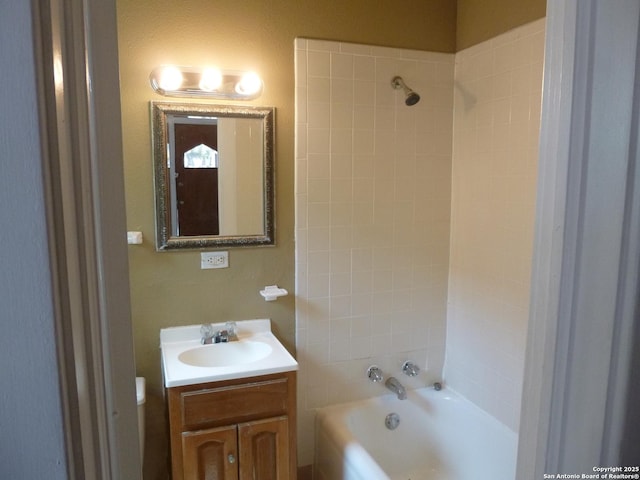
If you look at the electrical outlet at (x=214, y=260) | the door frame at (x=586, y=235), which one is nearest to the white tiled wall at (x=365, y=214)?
the electrical outlet at (x=214, y=260)

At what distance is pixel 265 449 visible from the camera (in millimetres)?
2014

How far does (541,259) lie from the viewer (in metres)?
0.71

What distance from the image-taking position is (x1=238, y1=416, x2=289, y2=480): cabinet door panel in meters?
1.97

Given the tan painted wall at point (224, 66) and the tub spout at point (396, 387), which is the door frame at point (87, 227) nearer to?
the tan painted wall at point (224, 66)

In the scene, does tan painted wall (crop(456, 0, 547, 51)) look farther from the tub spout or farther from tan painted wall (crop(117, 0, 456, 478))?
the tub spout

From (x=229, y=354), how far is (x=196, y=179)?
0.86 meters

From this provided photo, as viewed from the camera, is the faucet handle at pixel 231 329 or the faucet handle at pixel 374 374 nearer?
the faucet handle at pixel 231 329

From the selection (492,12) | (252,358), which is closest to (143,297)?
(252,358)

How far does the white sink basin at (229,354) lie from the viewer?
75.0 inches

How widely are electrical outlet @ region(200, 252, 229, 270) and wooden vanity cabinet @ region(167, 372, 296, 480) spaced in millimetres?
593

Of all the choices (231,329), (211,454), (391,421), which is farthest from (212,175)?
(391,421)

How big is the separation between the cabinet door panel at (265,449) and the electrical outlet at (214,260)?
75 cm

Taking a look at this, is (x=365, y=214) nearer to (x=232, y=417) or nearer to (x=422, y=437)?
(x=232, y=417)

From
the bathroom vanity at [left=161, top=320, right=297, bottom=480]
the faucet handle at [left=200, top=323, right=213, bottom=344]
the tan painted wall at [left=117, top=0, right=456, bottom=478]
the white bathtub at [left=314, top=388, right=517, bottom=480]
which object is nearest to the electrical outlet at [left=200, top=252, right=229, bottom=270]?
the tan painted wall at [left=117, top=0, right=456, bottom=478]
